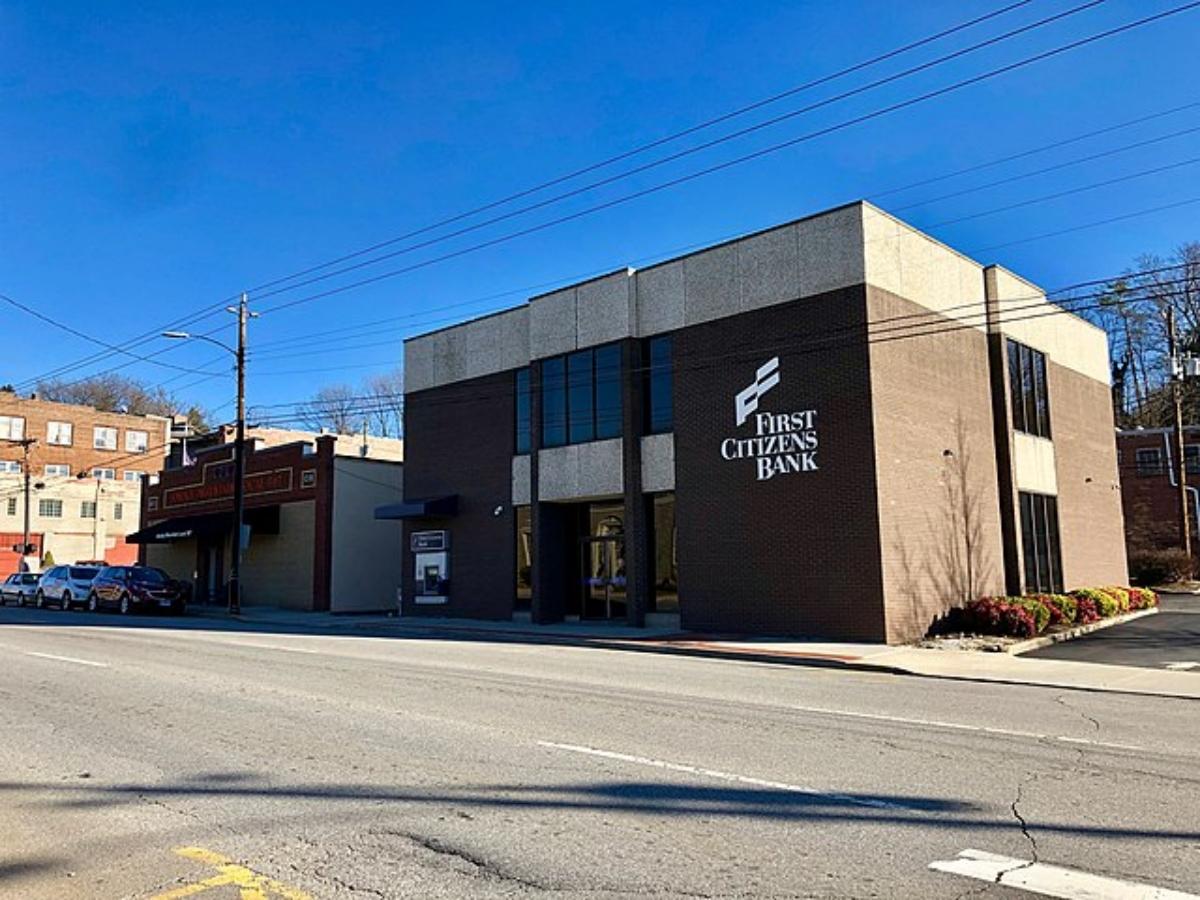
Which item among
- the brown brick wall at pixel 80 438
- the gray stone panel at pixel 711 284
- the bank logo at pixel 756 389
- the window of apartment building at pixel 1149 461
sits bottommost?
the bank logo at pixel 756 389

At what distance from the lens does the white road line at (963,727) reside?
30.2 feet

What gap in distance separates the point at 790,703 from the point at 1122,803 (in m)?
5.17

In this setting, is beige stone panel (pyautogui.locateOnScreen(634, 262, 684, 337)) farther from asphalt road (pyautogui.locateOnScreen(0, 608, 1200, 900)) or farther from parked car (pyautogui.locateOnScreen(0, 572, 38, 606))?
parked car (pyautogui.locateOnScreen(0, 572, 38, 606))

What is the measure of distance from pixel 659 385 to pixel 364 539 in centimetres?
1485

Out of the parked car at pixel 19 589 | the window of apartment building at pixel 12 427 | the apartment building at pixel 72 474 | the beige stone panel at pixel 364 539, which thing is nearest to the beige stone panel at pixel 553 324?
the beige stone panel at pixel 364 539

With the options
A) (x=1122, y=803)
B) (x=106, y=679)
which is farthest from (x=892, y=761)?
(x=106, y=679)

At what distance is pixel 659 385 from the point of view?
24.8 m

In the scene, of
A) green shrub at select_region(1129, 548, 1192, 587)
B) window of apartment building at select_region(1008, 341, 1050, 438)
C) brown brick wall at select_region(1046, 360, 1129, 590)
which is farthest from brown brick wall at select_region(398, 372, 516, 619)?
green shrub at select_region(1129, 548, 1192, 587)

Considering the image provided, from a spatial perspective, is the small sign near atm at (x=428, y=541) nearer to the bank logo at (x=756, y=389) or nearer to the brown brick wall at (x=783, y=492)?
the brown brick wall at (x=783, y=492)

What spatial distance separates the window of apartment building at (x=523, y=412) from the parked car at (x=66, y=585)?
17907 millimetres

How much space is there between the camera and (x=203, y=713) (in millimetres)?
10445

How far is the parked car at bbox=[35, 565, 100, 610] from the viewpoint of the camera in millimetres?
36000

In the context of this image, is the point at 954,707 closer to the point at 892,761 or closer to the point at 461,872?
the point at 892,761

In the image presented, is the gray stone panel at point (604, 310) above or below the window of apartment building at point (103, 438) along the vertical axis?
below
